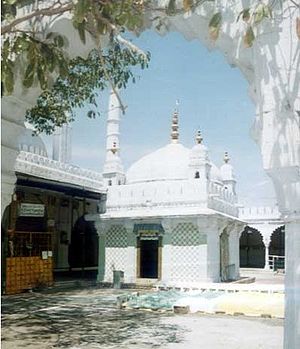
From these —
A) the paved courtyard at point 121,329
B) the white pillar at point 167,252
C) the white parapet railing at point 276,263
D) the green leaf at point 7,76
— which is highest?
the green leaf at point 7,76

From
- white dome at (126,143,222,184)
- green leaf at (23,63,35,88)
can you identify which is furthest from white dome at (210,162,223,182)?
green leaf at (23,63,35,88)

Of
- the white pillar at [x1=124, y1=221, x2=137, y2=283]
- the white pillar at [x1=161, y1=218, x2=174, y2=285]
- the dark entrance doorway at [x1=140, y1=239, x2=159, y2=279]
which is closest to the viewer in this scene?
the white pillar at [x1=161, y1=218, x2=174, y2=285]

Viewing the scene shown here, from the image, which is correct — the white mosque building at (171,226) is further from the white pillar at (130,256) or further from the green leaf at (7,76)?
the green leaf at (7,76)

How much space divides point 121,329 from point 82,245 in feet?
40.1

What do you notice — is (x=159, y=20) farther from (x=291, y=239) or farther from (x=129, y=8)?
(x=291, y=239)

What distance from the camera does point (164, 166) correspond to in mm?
18172

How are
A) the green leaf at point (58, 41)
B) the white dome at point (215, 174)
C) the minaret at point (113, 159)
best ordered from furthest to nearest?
1. the white dome at point (215, 174)
2. the minaret at point (113, 159)
3. the green leaf at point (58, 41)

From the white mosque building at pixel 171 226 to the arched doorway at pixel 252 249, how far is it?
9751mm

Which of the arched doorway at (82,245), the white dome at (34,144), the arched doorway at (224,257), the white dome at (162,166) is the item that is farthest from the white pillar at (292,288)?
the arched doorway at (82,245)

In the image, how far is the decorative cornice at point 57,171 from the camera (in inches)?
578

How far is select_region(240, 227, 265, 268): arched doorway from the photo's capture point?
89.4ft

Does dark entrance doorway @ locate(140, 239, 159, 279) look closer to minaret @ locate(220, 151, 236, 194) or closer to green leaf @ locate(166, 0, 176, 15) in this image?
minaret @ locate(220, 151, 236, 194)

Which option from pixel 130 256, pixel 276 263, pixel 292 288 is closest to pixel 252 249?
pixel 276 263

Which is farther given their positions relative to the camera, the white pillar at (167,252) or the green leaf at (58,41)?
the white pillar at (167,252)
